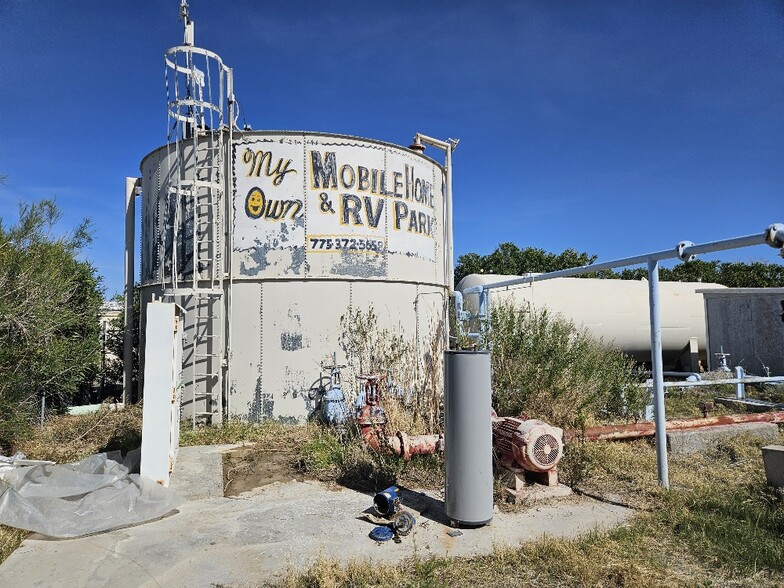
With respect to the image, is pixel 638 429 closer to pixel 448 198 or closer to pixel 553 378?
pixel 553 378

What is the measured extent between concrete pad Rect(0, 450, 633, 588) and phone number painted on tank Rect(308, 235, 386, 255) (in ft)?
17.9

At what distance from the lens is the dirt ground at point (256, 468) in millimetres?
7016

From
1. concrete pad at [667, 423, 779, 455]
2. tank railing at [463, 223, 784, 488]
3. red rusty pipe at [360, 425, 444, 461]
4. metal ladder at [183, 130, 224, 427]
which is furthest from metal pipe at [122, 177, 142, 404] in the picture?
concrete pad at [667, 423, 779, 455]

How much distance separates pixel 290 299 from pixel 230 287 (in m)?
1.24

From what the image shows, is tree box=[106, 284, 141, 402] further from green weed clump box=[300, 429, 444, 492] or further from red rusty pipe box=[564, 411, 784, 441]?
red rusty pipe box=[564, 411, 784, 441]

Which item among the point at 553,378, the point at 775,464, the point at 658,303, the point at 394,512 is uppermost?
the point at 658,303

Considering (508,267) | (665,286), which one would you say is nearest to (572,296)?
(665,286)

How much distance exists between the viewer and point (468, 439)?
217 inches

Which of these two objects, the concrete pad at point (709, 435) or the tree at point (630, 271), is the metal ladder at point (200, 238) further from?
the tree at point (630, 271)

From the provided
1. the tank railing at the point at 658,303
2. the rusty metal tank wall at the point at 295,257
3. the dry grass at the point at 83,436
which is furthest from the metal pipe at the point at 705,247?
the dry grass at the point at 83,436

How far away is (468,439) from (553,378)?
3.34 metres

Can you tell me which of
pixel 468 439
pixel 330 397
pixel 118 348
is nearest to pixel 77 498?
pixel 468 439

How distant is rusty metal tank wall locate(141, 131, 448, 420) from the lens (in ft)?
34.2

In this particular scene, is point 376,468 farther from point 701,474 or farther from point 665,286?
point 665,286
